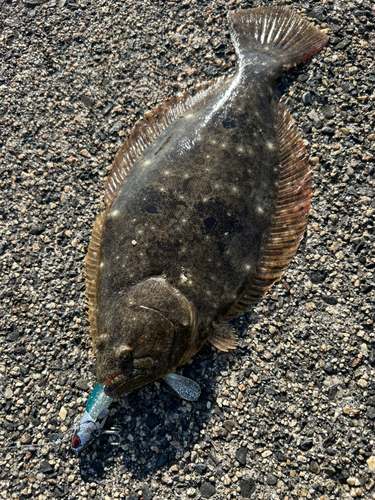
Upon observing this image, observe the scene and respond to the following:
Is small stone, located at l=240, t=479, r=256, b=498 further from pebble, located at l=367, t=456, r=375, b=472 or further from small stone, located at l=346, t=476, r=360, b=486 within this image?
pebble, located at l=367, t=456, r=375, b=472

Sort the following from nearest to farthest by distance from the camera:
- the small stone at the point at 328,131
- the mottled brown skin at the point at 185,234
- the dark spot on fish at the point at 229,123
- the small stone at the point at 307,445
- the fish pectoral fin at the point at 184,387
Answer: the mottled brown skin at the point at 185,234 < the small stone at the point at 307,445 < the fish pectoral fin at the point at 184,387 < the dark spot on fish at the point at 229,123 < the small stone at the point at 328,131

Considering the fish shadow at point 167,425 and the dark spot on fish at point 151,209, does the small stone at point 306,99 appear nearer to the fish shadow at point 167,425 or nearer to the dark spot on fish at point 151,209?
the dark spot on fish at point 151,209

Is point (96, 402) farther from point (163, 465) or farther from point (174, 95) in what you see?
point (174, 95)

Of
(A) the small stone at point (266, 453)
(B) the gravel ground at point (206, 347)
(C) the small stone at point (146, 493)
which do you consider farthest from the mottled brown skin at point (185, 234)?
(A) the small stone at point (266, 453)

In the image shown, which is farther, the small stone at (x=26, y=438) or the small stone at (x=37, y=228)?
the small stone at (x=37, y=228)

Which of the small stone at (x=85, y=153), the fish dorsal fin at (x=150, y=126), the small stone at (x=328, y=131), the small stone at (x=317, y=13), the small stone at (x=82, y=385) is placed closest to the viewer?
the small stone at (x=82, y=385)

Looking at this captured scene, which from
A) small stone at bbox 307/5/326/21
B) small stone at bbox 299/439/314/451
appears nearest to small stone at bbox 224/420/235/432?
small stone at bbox 299/439/314/451

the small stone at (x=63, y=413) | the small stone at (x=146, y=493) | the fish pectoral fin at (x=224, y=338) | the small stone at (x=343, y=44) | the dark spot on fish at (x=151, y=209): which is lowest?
the small stone at (x=146, y=493)
